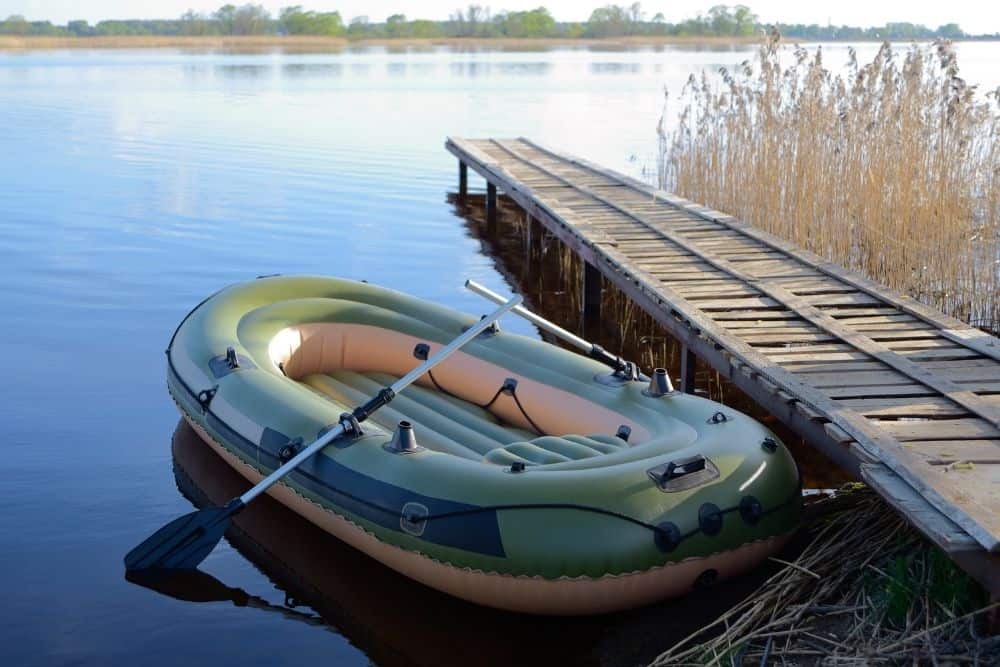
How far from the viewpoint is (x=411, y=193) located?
41.4ft

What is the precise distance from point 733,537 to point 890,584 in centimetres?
50

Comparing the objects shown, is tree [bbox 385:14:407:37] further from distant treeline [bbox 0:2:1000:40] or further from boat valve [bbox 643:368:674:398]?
boat valve [bbox 643:368:674:398]

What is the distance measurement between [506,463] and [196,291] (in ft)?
15.9

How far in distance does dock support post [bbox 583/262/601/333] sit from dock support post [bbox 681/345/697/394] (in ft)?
6.72

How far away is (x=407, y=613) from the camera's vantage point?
3.95 meters

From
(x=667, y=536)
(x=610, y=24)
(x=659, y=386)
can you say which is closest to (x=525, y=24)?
(x=610, y=24)

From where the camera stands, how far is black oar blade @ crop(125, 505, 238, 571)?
13.1 ft

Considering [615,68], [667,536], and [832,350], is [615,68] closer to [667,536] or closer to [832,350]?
[832,350]

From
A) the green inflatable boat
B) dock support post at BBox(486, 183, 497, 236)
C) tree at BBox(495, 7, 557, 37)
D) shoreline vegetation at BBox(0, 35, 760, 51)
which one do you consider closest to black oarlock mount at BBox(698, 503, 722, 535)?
the green inflatable boat

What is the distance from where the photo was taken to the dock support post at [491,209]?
11.0 m

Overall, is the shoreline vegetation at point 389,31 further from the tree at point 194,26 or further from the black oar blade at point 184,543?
the black oar blade at point 184,543

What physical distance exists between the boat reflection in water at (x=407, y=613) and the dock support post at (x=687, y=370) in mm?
1716

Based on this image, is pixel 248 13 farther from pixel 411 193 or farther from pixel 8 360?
pixel 8 360

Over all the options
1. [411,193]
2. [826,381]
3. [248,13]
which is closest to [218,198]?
[411,193]
